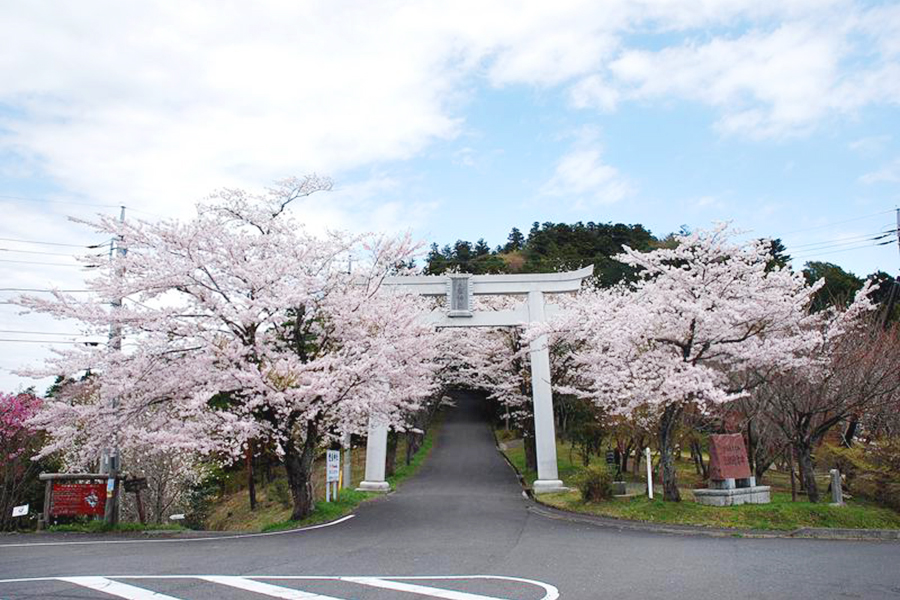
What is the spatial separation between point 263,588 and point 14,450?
17.3 metres

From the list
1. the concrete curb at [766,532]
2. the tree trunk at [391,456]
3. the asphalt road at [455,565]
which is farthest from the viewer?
the tree trunk at [391,456]

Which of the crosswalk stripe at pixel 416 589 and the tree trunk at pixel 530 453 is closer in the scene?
the crosswalk stripe at pixel 416 589

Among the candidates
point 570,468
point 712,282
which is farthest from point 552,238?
point 712,282

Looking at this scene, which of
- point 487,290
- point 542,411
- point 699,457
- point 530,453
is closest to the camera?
point 542,411

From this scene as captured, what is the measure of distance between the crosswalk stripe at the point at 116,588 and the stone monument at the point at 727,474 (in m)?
12.6

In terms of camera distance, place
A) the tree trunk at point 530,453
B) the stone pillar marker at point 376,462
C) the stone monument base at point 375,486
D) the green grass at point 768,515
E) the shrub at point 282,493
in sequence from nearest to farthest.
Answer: the green grass at point 768,515 < the stone monument base at point 375,486 < the stone pillar marker at point 376,462 < the shrub at point 282,493 < the tree trunk at point 530,453

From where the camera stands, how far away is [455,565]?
9.11 meters

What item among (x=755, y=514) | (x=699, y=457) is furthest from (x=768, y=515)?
(x=699, y=457)

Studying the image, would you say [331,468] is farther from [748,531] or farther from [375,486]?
[748,531]

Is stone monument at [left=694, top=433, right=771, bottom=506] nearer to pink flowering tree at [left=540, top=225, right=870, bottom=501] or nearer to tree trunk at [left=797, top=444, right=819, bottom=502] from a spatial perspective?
pink flowering tree at [left=540, top=225, right=870, bottom=501]

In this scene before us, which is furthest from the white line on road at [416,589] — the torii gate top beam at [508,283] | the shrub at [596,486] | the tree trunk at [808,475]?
the torii gate top beam at [508,283]

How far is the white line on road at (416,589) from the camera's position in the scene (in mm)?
6643

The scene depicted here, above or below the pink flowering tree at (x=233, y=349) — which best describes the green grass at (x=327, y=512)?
below

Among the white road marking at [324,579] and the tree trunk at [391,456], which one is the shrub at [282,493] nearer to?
the tree trunk at [391,456]
